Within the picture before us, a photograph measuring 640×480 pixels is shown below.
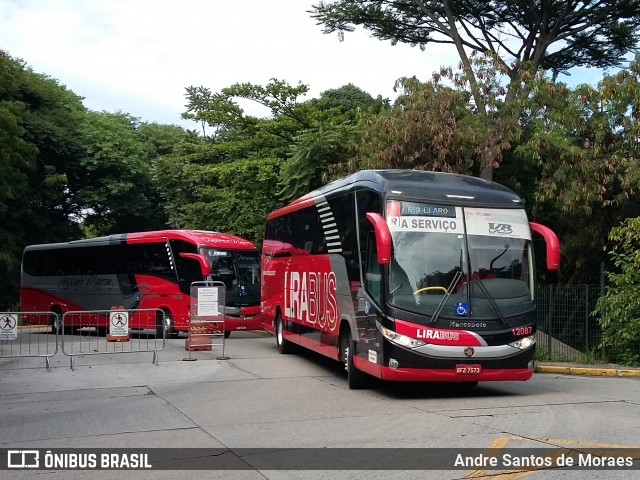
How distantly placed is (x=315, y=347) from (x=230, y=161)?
55.8 ft

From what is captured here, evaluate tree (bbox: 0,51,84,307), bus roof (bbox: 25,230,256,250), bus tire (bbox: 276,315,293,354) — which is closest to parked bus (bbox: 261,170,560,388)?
bus tire (bbox: 276,315,293,354)

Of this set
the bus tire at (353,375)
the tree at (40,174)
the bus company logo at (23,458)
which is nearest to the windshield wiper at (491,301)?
the bus tire at (353,375)

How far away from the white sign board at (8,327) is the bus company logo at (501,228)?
1034cm

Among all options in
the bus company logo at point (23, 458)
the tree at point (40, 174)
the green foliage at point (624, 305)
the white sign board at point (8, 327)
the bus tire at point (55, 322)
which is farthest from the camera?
the tree at point (40, 174)

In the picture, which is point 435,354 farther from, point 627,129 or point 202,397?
point 627,129

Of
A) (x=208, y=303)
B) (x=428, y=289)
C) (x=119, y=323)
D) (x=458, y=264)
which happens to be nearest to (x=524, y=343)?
(x=458, y=264)

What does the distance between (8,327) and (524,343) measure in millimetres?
10784

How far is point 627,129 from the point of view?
1777 centimetres

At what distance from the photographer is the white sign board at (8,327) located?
15375 mm

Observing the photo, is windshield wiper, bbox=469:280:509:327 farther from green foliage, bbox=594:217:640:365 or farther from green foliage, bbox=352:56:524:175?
green foliage, bbox=352:56:524:175

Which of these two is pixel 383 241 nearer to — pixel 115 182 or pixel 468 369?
pixel 468 369

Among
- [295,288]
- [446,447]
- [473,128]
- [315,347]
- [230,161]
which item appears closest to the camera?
[446,447]

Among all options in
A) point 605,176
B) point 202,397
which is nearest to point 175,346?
point 202,397

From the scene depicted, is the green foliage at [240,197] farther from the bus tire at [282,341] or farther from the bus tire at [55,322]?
the bus tire at [55,322]
